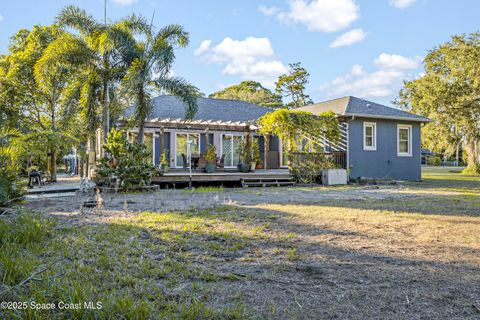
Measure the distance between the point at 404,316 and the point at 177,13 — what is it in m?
14.9

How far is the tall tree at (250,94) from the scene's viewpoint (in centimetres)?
3934

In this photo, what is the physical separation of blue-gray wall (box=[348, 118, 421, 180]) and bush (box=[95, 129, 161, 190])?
32.4ft

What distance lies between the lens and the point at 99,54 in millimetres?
12836

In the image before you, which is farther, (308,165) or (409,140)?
(409,140)

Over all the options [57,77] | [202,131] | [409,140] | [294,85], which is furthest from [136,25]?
[294,85]

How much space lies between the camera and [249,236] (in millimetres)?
4633

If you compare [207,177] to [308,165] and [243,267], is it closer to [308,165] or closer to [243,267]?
[308,165]

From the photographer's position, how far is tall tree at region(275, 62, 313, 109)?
40.8 m

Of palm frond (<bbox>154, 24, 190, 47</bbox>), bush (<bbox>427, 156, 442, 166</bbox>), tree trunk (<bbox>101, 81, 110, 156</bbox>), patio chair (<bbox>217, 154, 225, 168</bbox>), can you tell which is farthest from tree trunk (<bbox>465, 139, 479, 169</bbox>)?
tree trunk (<bbox>101, 81, 110, 156</bbox>)

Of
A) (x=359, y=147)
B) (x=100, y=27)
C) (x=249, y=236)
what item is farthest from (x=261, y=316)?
(x=359, y=147)

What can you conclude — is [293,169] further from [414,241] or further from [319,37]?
[414,241]

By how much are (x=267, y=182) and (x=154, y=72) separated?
6094 mm

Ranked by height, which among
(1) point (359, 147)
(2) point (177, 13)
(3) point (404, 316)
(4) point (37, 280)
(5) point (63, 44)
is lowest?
(3) point (404, 316)

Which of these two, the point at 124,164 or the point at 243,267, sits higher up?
the point at 124,164
